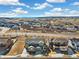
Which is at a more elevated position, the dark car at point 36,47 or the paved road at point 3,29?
the paved road at point 3,29

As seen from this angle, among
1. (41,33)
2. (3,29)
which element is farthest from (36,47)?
(3,29)

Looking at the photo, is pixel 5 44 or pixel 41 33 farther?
pixel 41 33

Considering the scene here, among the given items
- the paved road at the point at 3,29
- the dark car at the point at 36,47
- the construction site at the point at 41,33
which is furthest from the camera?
the paved road at the point at 3,29

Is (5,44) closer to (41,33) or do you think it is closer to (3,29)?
(3,29)

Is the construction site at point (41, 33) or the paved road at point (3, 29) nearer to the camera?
the construction site at point (41, 33)

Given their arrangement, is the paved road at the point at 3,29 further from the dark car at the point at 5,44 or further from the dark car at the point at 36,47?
the dark car at the point at 36,47

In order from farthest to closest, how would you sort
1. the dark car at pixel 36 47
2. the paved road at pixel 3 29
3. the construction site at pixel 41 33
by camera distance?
the paved road at pixel 3 29 → the construction site at pixel 41 33 → the dark car at pixel 36 47

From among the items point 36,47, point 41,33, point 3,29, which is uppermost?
point 3,29

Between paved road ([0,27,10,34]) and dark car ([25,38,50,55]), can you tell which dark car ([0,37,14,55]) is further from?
dark car ([25,38,50,55])

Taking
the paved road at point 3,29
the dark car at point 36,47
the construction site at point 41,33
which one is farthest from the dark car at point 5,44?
the dark car at point 36,47

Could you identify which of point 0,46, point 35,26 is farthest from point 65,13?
point 0,46

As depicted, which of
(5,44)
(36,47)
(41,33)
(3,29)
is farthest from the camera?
(3,29)
